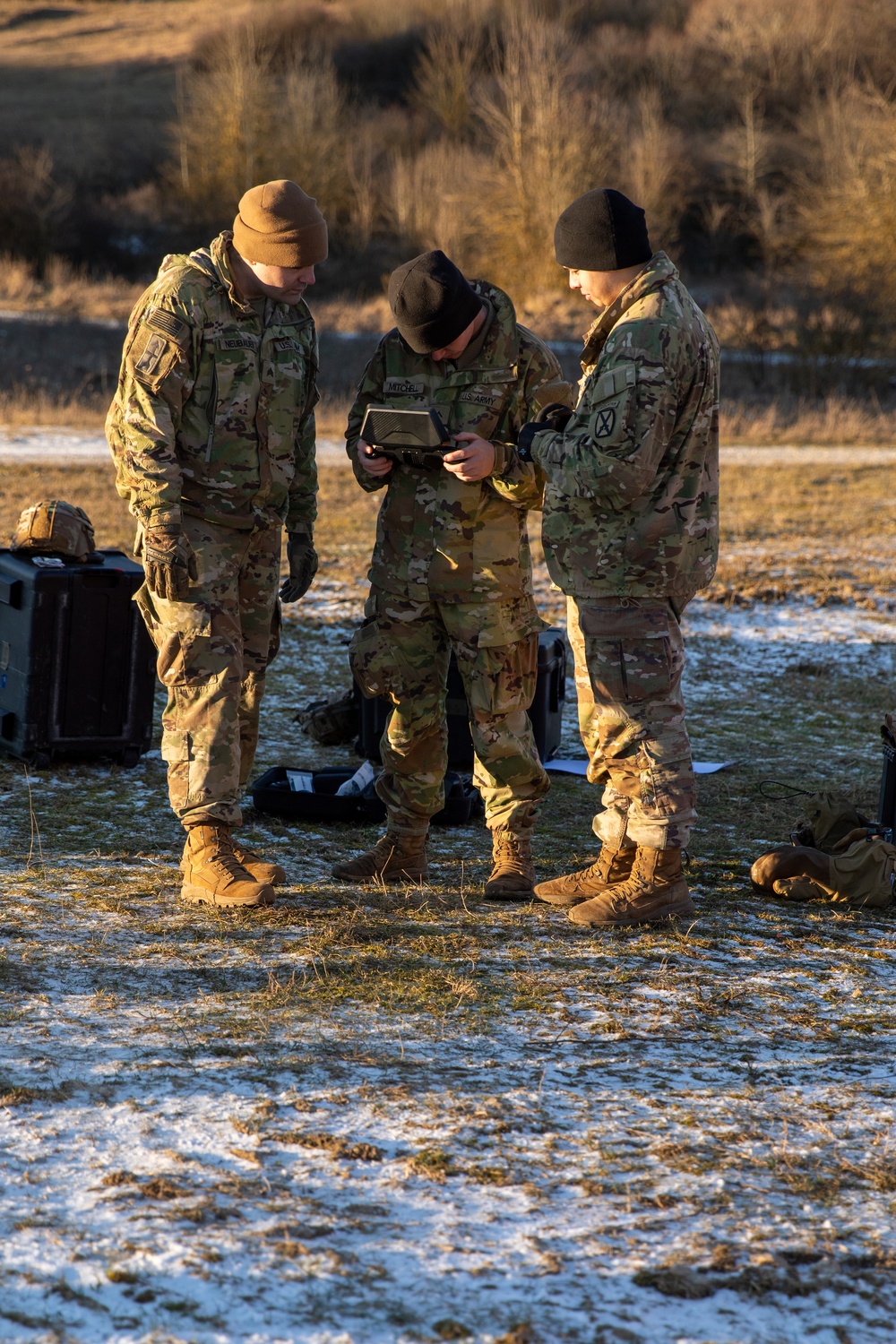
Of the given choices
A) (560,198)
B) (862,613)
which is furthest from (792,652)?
(560,198)

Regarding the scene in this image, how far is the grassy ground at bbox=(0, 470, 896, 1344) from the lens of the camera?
2244 mm

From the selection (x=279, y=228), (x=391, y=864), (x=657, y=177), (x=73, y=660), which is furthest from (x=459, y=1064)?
(x=657, y=177)

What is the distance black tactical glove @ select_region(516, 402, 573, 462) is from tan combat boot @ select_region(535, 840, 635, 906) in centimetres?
130

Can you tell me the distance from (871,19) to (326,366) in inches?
1210

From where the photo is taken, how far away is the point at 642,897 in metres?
4.14

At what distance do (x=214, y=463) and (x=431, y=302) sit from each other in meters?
0.85

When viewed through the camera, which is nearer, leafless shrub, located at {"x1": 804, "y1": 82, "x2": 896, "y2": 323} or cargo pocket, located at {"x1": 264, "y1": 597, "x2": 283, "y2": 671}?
cargo pocket, located at {"x1": 264, "y1": 597, "x2": 283, "y2": 671}

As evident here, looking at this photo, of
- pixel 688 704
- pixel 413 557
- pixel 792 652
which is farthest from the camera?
pixel 792 652

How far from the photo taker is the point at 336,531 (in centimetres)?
1186

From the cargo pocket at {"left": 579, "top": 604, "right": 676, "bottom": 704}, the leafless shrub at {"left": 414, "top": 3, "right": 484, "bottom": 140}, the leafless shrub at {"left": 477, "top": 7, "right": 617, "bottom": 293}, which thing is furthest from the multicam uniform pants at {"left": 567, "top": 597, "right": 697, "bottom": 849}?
the leafless shrub at {"left": 414, "top": 3, "right": 484, "bottom": 140}

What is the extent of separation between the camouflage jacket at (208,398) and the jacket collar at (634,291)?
0.91 meters

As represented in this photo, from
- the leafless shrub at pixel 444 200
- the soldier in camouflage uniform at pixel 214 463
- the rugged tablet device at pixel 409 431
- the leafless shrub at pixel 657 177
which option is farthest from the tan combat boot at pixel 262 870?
the leafless shrub at pixel 657 177

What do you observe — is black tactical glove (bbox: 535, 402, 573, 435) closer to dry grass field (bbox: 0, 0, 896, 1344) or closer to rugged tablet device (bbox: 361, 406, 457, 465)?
rugged tablet device (bbox: 361, 406, 457, 465)

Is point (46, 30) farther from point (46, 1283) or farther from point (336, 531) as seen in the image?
point (46, 1283)
